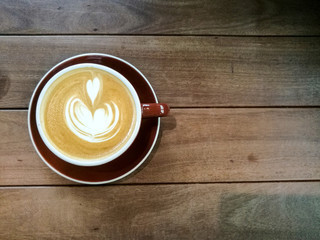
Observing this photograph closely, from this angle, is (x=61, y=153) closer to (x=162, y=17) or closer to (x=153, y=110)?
(x=153, y=110)

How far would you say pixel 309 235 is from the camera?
74cm

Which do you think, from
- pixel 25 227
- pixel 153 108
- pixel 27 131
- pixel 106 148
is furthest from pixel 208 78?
pixel 25 227

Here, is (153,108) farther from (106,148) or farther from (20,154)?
(20,154)

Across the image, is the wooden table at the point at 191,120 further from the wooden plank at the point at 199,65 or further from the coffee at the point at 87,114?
the coffee at the point at 87,114

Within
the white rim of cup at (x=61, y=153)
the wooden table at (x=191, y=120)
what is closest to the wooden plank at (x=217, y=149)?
the wooden table at (x=191, y=120)

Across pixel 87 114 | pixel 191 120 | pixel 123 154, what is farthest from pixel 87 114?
pixel 191 120

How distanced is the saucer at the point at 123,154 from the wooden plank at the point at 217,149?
5 centimetres

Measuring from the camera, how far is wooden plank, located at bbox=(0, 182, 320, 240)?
2.31 feet

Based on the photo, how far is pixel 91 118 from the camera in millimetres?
615

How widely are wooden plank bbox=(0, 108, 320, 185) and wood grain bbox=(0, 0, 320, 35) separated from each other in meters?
0.20

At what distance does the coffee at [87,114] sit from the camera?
2.00ft

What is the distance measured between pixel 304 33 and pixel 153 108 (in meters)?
0.43

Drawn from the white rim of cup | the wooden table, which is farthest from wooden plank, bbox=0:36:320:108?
the white rim of cup

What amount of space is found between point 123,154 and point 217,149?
0.22 m
